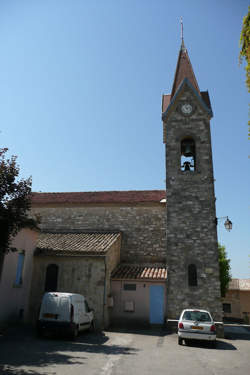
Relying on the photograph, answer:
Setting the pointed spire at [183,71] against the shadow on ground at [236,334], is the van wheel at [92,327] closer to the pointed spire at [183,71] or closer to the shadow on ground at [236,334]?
the shadow on ground at [236,334]

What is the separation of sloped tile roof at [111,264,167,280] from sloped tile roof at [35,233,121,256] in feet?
5.89

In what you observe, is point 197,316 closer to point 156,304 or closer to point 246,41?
point 156,304

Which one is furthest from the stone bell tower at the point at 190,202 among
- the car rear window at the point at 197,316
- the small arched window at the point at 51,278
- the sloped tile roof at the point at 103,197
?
the small arched window at the point at 51,278

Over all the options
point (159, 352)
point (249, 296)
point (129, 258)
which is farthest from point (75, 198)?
point (249, 296)

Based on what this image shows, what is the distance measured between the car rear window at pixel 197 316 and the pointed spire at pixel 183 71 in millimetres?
14457

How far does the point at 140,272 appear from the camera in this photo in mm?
17453

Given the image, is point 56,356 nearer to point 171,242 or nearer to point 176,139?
point 171,242

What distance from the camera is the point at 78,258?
53.6ft

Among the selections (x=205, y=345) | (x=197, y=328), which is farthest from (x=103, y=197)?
(x=205, y=345)

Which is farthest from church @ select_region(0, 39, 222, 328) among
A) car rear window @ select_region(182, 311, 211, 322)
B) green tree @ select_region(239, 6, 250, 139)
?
green tree @ select_region(239, 6, 250, 139)

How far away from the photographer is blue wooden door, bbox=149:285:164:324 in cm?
1628

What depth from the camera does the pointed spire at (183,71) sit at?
2127 centimetres

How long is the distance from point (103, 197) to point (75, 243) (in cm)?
582

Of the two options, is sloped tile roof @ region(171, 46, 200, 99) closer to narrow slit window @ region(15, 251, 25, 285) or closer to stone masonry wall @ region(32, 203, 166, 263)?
stone masonry wall @ region(32, 203, 166, 263)
